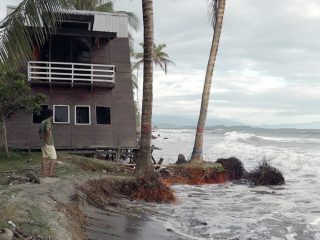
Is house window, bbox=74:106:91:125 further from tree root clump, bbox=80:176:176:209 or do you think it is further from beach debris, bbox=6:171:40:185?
beach debris, bbox=6:171:40:185

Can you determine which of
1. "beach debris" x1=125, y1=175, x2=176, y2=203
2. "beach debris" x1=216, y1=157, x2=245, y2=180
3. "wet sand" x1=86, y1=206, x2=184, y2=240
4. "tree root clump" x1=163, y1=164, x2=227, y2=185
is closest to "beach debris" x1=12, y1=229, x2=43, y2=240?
"wet sand" x1=86, y1=206, x2=184, y2=240

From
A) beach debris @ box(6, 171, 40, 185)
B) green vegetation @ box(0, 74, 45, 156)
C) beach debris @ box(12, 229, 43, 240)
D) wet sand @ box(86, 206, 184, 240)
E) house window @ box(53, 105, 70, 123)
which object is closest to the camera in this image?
beach debris @ box(12, 229, 43, 240)

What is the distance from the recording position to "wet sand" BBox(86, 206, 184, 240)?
345 inches

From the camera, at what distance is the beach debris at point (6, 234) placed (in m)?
6.26

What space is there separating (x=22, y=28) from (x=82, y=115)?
15203 mm

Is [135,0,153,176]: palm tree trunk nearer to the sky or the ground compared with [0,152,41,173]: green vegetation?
nearer to the sky

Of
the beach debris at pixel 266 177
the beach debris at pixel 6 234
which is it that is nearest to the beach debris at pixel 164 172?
the beach debris at pixel 266 177

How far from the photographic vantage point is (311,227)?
12.0 meters

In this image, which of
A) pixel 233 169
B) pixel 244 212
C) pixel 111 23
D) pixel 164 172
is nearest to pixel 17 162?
pixel 164 172

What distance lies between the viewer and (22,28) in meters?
8.77

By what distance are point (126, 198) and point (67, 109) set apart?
10.7 metres

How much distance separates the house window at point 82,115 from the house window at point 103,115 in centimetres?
50

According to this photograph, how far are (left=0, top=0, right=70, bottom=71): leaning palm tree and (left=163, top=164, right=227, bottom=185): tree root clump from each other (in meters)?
11.2

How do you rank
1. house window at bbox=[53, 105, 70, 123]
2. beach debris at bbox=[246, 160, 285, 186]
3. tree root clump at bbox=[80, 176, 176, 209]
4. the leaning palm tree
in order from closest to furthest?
the leaning palm tree
tree root clump at bbox=[80, 176, 176, 209]
beach debris at bbox=[246, 160, 285, 186]
house window at bbox=[53, 105, 70, 123]
